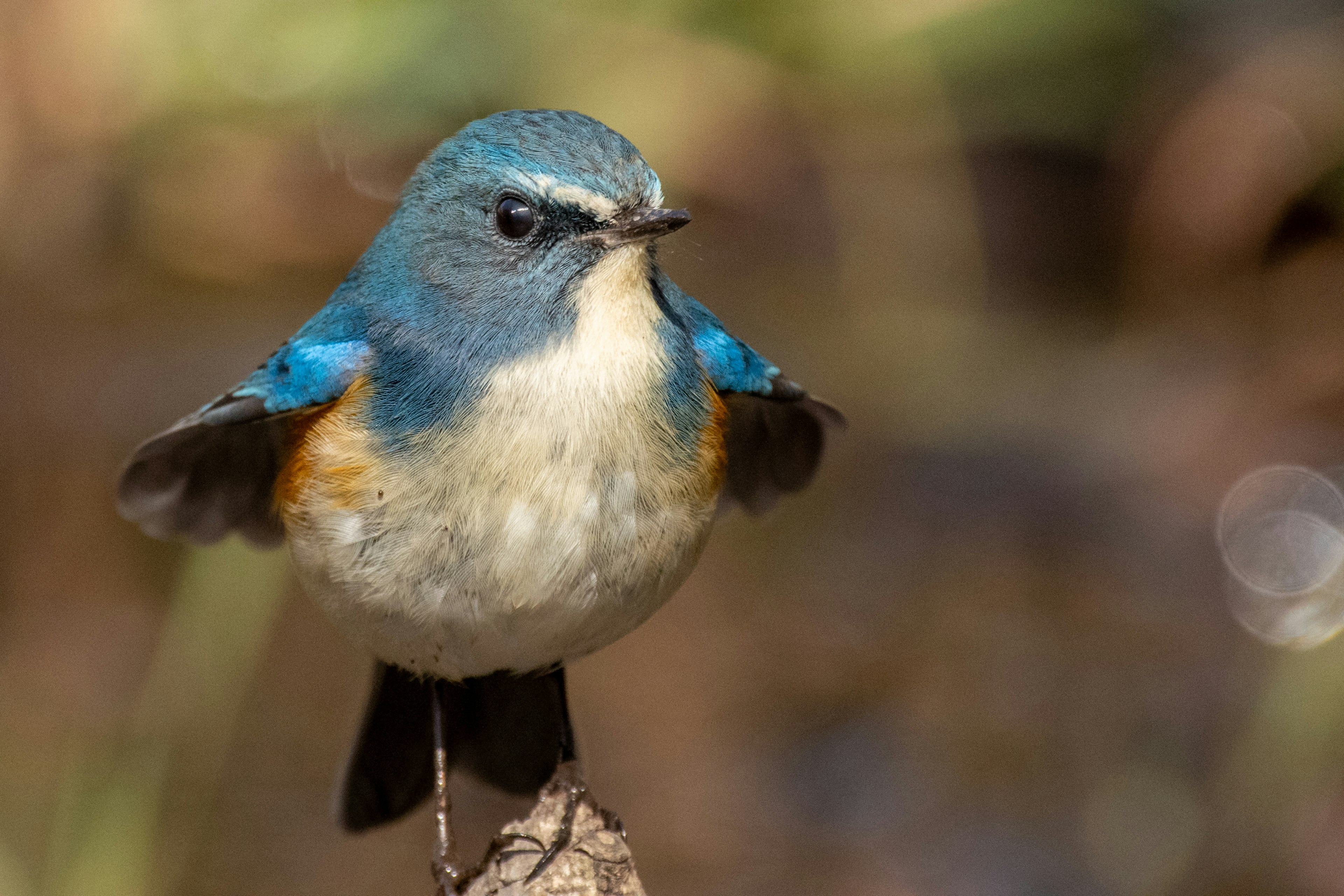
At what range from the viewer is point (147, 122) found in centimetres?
607

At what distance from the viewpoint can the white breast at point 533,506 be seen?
8.40 feet

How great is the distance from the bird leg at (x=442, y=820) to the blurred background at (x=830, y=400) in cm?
179

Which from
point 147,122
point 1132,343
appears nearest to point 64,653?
point 147,122

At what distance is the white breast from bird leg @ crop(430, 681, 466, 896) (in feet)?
1.69

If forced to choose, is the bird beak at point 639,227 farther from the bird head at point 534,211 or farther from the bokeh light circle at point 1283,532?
the bokeh light circle at point 1283,532

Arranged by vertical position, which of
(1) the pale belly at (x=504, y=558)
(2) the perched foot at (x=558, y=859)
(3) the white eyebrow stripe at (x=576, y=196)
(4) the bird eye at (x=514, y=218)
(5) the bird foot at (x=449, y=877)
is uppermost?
(3) the white eyebrow stripe at (x=576, y=196)

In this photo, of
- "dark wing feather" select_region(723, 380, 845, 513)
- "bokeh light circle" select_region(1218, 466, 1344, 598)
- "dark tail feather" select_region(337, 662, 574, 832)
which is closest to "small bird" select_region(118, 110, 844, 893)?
"dark wing feather" select_region(723, 380, 845, 513)

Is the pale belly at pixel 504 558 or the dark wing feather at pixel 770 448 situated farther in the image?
the dark wing feather at pixel 770 448

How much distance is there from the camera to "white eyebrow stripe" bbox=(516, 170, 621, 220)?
101 inches

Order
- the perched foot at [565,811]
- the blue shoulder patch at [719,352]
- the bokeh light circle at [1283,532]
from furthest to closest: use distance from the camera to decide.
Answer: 1. the bokeh light circle at [1283,532]
2. the blue shoulder patch at [719,352]
3. the perched foot at [565,811]

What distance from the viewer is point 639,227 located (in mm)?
2582

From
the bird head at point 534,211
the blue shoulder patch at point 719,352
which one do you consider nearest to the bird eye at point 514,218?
the bird head at point 534,211

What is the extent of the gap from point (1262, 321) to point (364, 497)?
549cm

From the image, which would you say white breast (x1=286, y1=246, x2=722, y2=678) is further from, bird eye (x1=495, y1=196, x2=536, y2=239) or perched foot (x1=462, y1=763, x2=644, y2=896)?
perched foot (x1=462, y1=763, x2=644, y2=896)
